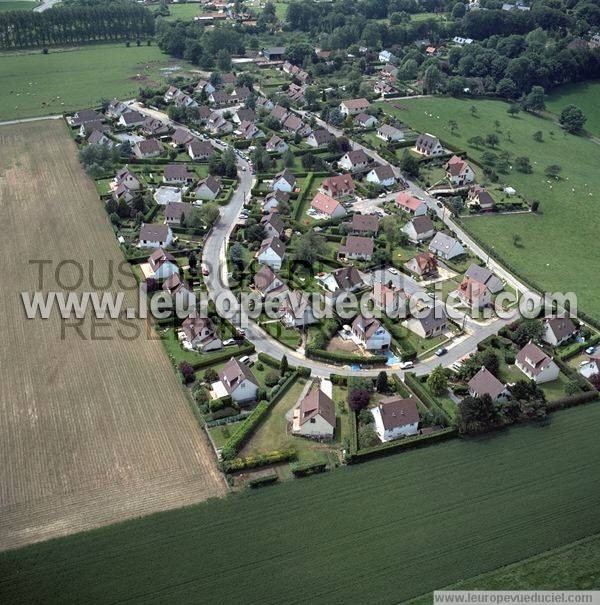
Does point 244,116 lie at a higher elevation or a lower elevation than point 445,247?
higher

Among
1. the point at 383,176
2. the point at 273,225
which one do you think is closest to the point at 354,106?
the point at 383,176

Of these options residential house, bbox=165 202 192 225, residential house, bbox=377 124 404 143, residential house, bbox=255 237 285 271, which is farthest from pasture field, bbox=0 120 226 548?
residential house, bbox=377 124 404 143

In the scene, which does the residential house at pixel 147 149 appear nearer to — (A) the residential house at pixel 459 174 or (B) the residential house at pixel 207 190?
(B) the residential house at pixel 207 190

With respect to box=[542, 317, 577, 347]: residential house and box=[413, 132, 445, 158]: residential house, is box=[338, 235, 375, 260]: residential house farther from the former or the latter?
box=[413, 132, 445, 158]: residential house

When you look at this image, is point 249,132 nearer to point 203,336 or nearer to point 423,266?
point 423,266

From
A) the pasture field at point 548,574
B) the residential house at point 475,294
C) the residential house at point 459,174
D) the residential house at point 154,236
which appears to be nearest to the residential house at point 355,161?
the residential house at point 459,174

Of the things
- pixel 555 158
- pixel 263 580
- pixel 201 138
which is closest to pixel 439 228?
pixel 555 158

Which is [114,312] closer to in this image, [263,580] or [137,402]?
[137,402]
